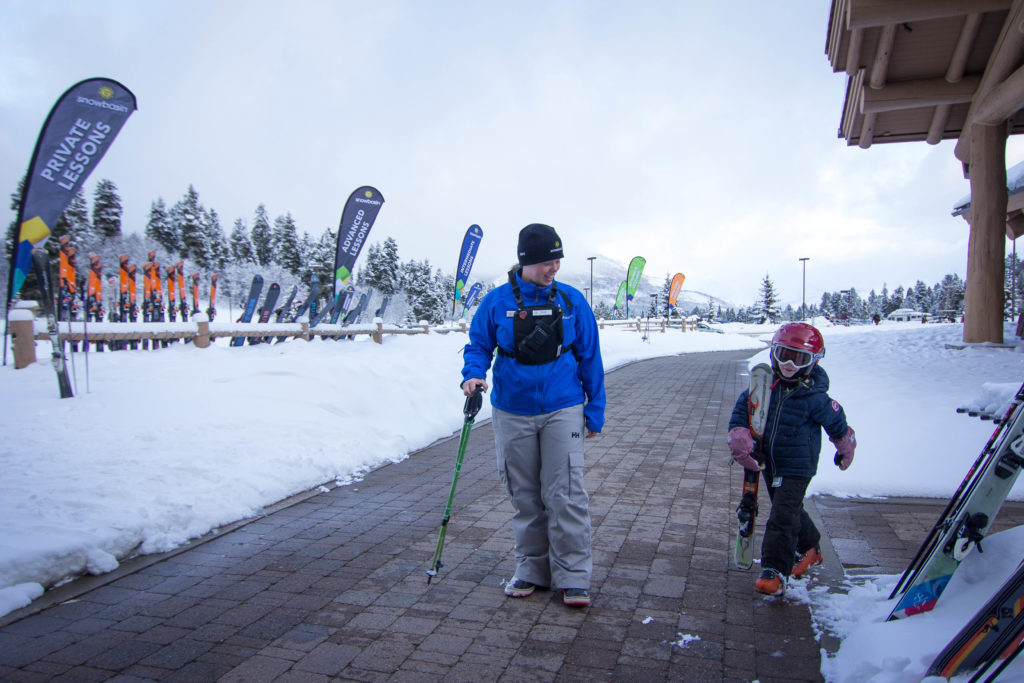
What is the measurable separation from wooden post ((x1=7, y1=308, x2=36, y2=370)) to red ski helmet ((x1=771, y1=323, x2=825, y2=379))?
9866 mm

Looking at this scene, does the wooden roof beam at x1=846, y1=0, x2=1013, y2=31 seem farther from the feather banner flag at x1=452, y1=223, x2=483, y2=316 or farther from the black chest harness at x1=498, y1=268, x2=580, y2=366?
the feather banner flag at x1=452, y1=223, x2=483, y2=316

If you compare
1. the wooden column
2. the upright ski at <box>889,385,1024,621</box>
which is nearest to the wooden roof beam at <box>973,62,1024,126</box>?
the wooden column

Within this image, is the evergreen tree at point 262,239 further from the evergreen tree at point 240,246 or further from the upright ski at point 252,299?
the upright ski at point 252,299

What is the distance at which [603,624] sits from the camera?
304 centimetres

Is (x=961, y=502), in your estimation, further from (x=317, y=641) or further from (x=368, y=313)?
(x=368, y=313)

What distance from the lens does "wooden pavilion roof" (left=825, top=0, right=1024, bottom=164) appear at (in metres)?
8.81

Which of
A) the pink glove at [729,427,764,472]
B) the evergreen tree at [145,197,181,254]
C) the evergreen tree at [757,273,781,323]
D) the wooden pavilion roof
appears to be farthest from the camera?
the evergreen tree at [757,273,781,323]

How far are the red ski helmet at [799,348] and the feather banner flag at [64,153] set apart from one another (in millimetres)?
9088

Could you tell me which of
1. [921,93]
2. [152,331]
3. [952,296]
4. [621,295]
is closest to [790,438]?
[921,93]

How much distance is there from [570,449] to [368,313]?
5772 centimetres

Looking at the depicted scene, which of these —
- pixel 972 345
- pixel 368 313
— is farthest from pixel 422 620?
pixel 368 313

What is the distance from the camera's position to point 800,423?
326 centimetres

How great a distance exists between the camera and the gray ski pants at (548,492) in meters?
3.30

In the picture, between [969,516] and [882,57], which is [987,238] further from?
[969,516]
